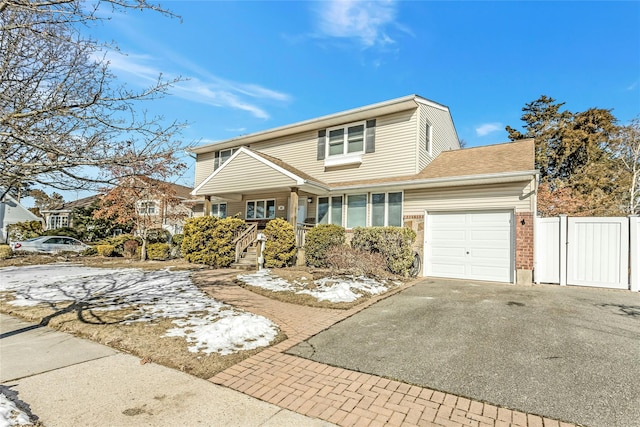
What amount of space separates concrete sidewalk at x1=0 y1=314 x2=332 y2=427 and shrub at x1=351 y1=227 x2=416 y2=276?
7.95m

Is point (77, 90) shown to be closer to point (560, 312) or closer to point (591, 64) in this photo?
point (560, 312)

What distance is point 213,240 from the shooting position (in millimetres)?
12500

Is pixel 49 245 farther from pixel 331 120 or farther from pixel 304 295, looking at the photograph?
pixel 304 295

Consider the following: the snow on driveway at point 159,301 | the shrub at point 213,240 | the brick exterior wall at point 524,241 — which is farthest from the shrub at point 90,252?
the brick exterior wall at point 524,241

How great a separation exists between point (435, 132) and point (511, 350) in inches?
449

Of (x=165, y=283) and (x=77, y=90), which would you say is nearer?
(x=77, y=90)

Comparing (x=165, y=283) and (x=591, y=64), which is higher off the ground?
(x=591, y=64)

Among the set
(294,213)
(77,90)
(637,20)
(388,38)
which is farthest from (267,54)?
(637,20)

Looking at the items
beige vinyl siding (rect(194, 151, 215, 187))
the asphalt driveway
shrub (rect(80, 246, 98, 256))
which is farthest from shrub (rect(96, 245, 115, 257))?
the asphalt driveway

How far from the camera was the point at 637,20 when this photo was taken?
1048 centimetres

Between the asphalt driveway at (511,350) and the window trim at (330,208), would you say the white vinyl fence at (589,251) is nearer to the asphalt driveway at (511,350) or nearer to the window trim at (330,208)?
the asphalt driveway at (511,350)

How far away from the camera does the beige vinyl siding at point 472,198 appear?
9689mm

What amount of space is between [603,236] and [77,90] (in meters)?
12.2

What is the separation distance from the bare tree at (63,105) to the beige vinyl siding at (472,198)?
28.7 ft
